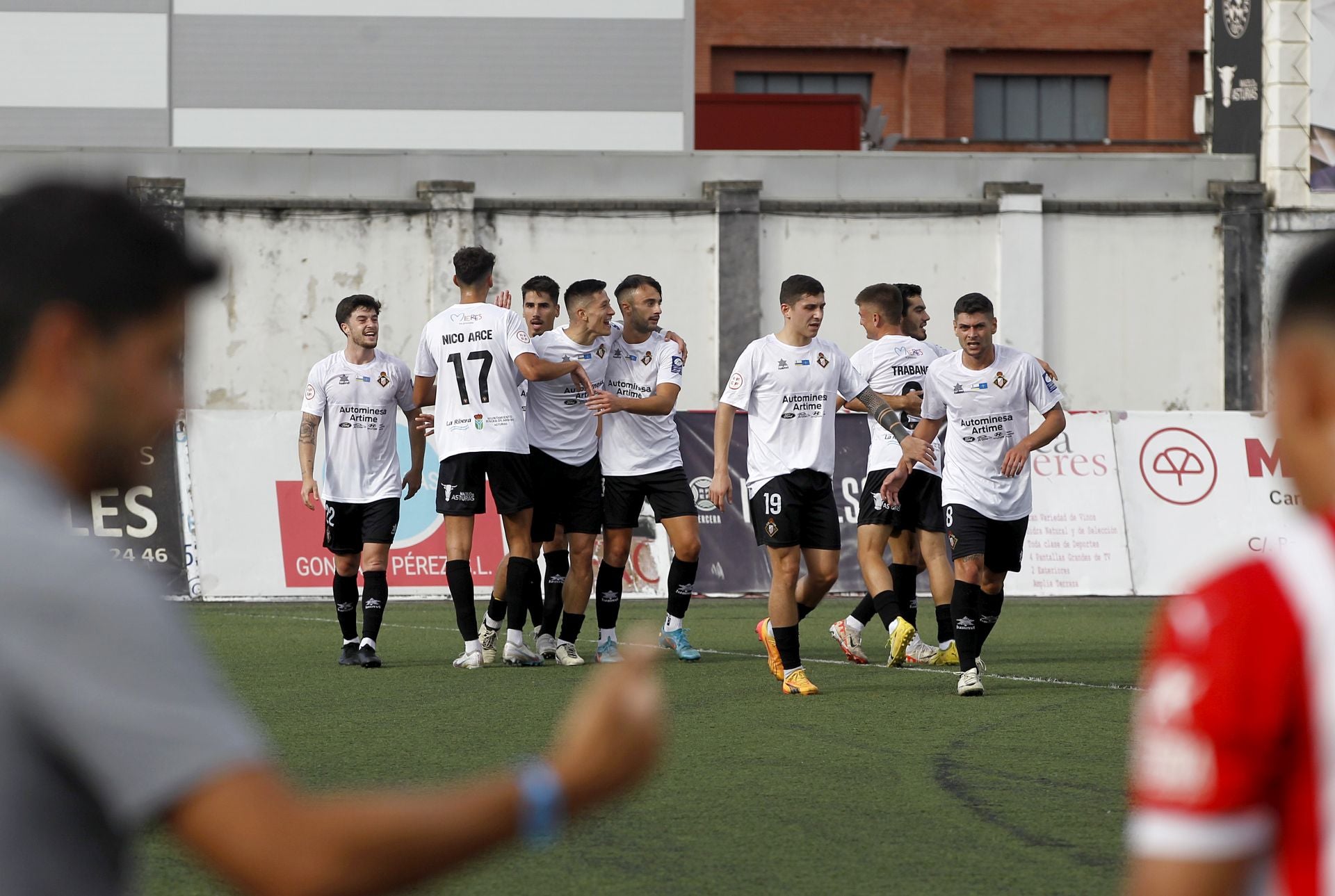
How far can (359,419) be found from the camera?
10.7 meters

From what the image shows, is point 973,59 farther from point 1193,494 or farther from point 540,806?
point 540,806

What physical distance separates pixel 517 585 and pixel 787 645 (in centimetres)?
200

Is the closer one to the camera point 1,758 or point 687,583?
point 1,758

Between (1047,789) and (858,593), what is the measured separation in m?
10.00

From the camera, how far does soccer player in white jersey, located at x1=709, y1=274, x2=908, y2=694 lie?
30.5 feet

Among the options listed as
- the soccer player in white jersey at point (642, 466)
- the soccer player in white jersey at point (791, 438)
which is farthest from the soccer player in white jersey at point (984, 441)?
the soccer player in white jersey at point (642, 466)

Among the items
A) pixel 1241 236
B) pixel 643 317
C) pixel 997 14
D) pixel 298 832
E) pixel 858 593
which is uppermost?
pixel 997 14

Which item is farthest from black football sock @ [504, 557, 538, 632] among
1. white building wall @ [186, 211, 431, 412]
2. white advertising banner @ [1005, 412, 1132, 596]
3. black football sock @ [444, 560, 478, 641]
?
white building wall @ [186, 211, 431, 412]

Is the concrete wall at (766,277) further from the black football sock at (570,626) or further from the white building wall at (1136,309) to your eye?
the black football sock at (570,626)

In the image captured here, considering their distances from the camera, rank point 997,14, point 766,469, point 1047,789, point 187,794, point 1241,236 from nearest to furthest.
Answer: point 187,794, point 1047,789, point 766,469, point 1241,236, point 997,14

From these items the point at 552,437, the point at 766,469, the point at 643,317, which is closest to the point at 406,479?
the point at 552,437

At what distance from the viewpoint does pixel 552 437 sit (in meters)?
10.6

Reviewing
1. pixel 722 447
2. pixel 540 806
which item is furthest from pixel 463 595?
pixel 540 806

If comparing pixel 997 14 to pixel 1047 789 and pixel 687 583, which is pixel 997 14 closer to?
pixel 687 583
